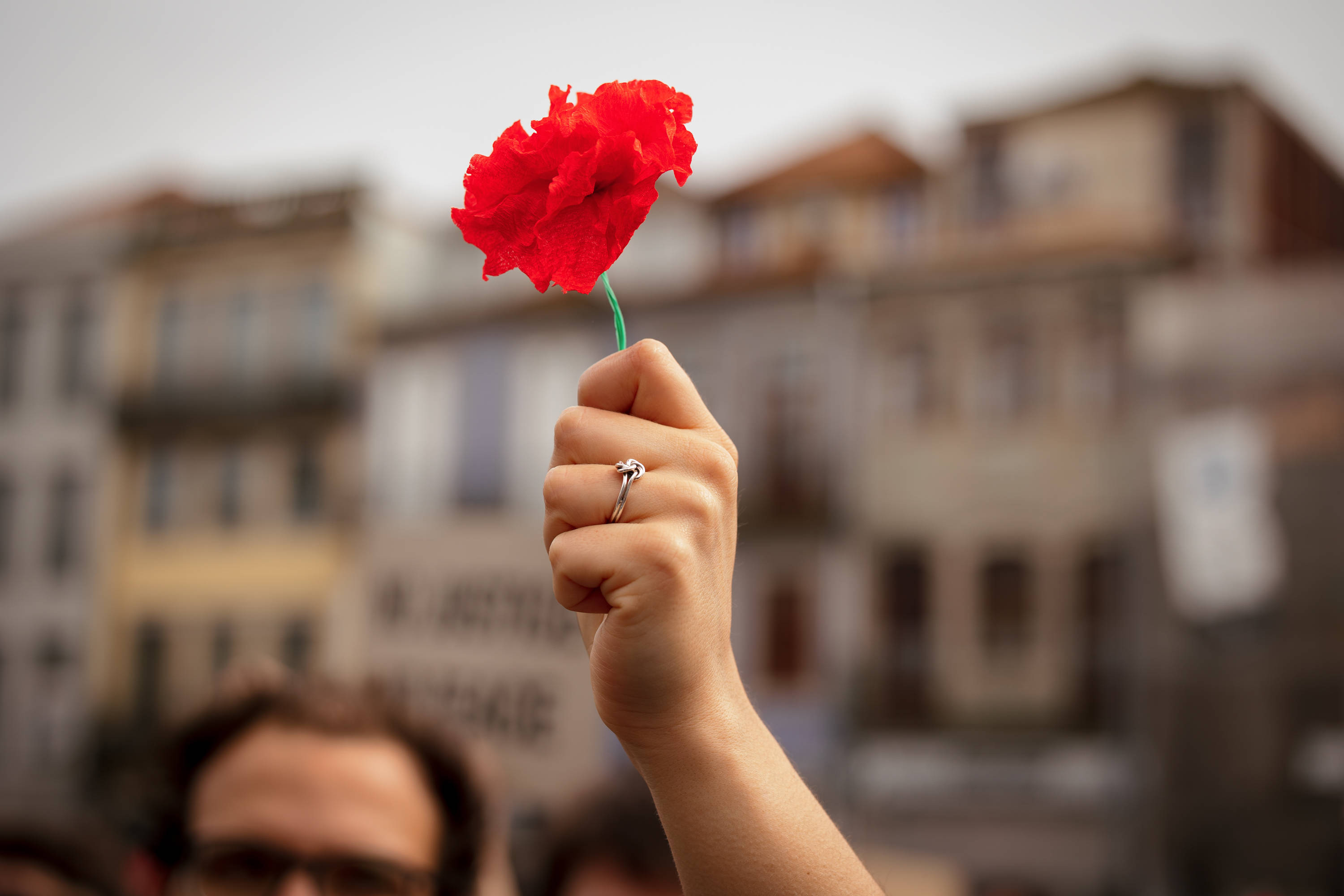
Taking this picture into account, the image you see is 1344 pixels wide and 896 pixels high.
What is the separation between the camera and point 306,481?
16.5m

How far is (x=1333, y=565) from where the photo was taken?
11.3 metres

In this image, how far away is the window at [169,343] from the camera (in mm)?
17250

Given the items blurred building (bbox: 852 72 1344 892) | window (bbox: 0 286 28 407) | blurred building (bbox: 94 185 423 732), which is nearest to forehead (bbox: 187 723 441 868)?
blurred building (bbox: 852 72 1344 892)

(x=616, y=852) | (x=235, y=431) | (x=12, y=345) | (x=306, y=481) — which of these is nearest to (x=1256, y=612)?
(x=616, y=852)

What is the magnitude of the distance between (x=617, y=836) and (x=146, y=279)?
1721cm

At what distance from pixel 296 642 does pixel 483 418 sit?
12.6 feet

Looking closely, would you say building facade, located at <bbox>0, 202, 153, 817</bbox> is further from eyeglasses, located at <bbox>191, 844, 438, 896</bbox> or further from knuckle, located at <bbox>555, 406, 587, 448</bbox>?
knuckle, located at <bbox>555, 406, 587, 448</bbox>

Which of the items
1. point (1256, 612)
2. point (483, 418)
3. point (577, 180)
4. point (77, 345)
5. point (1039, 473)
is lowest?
point (1256, 612)

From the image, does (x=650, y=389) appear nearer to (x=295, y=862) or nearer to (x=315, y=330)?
(x=295, y=862)

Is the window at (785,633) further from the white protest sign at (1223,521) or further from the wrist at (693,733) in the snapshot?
the wrist at (693,733)

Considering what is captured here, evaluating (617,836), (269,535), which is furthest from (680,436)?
(269,535)

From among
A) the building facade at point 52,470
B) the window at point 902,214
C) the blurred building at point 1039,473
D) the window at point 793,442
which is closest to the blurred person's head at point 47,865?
the blurred building at point 1039,473

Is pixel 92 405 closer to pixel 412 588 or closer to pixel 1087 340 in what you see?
pixel 412 588

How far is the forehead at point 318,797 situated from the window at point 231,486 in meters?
15.8
